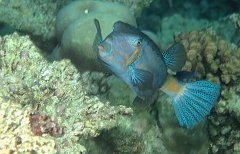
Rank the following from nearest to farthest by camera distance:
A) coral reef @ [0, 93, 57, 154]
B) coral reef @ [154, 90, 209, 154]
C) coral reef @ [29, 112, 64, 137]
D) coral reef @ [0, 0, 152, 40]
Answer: coral reef @ [0, 93, 57, 154]
coral reef @ [29, 112, 64, 137]
coral reef @ [154, 90, 209, 154]
coral reef @ [0, 0, 152, 40]

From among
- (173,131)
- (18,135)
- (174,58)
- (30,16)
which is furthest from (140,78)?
(30,16)

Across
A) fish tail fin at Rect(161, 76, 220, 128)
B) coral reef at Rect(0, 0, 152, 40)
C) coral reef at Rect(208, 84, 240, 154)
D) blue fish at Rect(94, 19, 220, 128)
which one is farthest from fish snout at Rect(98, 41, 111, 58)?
coral reef at Rect(0, 0, 152, 40)

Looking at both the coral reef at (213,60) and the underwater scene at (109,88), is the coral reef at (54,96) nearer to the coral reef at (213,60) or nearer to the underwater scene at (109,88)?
the underwater scene at (109,88)

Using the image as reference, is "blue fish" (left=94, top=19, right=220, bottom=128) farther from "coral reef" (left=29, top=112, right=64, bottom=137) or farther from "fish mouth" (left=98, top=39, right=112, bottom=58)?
"coral reef" (left=29, top=112, right=64, bottom=137)

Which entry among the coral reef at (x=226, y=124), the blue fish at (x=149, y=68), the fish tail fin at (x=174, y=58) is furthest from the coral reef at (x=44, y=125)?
the coral reef at (x=226, y=124)

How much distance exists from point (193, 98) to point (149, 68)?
805 mm

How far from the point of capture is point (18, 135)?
6.01 ft

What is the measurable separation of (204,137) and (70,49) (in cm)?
250

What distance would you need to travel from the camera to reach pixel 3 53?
8.96 ft

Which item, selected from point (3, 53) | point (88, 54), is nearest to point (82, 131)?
Result: point (3, 53)

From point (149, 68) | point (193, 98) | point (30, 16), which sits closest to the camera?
point (149, 68)

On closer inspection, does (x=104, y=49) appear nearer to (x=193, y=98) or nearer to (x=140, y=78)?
(x=140, y=78)

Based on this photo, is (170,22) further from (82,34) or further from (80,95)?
(80,95)

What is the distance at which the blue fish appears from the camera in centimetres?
209
